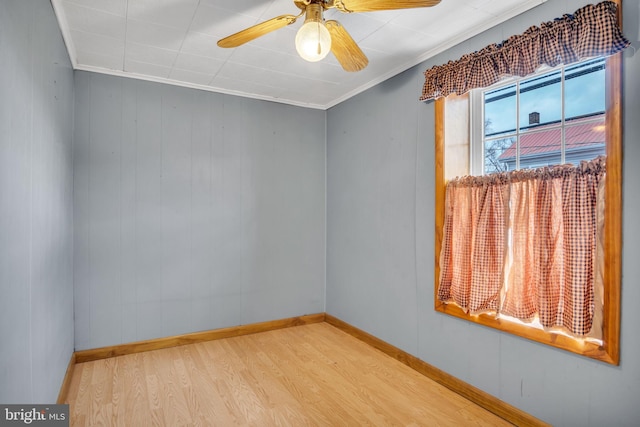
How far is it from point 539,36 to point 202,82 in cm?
266

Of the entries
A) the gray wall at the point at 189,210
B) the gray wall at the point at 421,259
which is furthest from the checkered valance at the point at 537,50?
the gray wall at the point at 189,210

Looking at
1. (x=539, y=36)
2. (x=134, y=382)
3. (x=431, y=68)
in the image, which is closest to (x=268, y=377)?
(x=134, y=382)

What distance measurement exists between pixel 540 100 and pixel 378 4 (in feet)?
3.84

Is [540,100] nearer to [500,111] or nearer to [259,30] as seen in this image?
[500,111]

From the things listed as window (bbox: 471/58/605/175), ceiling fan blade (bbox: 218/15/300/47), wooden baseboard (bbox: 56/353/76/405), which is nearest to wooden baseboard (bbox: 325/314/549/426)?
window (bbox: 471/58/605/175)

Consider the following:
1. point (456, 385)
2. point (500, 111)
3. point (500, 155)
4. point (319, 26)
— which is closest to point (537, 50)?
point (500, 111)

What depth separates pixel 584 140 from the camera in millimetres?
1790

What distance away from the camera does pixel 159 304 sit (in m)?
3.13

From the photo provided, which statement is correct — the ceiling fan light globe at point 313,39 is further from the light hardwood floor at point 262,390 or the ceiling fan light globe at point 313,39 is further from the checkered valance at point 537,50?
the light hardwood floor at point 262,390

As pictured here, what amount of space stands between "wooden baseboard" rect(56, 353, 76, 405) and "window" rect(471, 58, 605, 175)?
10.1ft

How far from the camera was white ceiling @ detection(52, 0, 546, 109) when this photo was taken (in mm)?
2010

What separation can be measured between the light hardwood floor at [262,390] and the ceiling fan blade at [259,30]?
218cm

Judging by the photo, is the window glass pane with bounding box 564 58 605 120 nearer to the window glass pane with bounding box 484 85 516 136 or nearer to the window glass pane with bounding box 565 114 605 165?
the window glass pane with bounding box 565 114 605 165

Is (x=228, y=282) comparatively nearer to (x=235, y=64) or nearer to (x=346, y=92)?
(x=235, y=64)
